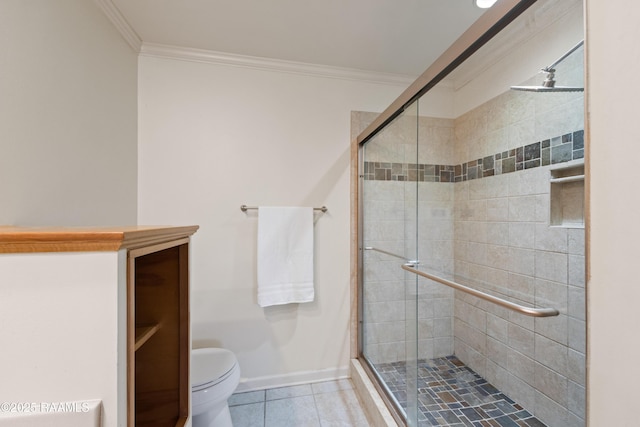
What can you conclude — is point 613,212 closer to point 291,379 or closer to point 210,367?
point 210,367

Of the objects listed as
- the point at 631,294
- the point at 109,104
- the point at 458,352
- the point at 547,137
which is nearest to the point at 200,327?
the point at 109,104

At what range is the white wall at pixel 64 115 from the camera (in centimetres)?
83

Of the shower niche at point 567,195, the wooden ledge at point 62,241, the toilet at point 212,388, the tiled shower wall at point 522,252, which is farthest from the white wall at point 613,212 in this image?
the toilet at point 212,388

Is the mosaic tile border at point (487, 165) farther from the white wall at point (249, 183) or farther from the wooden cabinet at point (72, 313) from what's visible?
the wooden cabinet at point (72, 313)

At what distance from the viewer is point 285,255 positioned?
165 centimetres

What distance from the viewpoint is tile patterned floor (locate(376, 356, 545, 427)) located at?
1.31 metres

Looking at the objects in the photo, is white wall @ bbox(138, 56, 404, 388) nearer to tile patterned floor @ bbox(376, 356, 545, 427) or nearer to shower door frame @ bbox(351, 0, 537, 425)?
shower door frame @ bbox(351, 0, 537, 425)

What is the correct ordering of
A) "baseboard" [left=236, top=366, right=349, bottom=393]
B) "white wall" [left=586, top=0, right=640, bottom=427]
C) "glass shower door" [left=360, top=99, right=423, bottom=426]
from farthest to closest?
1. "baseboard" [left=236, top=366, right=349, bottom=393]
2. "glass shower door" [left=360, top=99, right=423, bottom=426]
3. "white wall" [left=586, top=0, right=640, bottom=427]

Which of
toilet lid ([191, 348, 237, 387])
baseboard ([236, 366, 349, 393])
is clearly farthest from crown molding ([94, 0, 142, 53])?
baseboard ([236, 366, 349, 393])

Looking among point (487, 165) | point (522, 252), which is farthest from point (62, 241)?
point (487, 165)

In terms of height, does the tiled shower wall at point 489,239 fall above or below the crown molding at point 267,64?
below

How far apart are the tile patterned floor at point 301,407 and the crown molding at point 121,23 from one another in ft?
7.31

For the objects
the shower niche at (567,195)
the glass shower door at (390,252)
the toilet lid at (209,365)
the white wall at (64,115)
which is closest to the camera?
the white wall at (64,115)

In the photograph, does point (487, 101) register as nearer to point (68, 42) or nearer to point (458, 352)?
point (458, 352)
